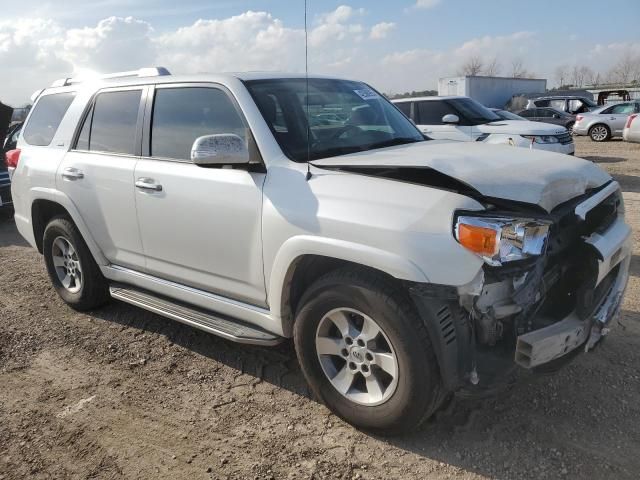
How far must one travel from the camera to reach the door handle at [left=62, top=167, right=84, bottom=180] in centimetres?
428

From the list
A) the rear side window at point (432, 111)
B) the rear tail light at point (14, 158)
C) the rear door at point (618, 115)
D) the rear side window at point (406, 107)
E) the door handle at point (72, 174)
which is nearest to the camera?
the door handle at point (72, 174)

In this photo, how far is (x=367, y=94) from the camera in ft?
14.0

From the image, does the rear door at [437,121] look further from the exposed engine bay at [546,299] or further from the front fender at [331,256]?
the front fender at [331,256]

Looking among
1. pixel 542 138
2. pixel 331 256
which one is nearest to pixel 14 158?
pixel 331 256

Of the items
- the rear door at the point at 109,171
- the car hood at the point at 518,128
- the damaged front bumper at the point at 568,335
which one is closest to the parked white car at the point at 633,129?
the car hood at the point at 518,128

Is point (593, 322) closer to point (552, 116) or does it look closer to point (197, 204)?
point (197, 204)

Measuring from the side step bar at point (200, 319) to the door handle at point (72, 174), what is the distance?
3.00 ft

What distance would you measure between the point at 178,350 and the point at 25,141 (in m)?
2.58

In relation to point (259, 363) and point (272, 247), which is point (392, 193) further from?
point (259, 363)

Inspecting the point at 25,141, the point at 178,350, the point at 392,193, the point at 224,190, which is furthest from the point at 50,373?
the point at 392,193

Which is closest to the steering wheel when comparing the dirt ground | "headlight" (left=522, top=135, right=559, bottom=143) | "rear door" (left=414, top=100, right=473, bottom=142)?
the dirt ground

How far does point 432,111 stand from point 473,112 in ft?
2.78

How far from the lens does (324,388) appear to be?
3.08 meters

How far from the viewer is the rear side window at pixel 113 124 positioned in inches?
159
